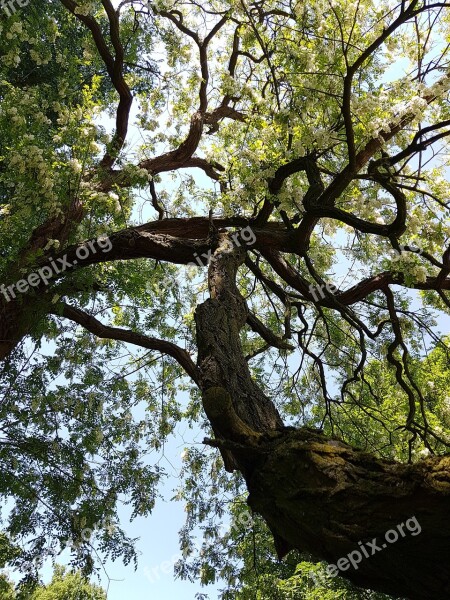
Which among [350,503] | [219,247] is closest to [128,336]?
[219,247]

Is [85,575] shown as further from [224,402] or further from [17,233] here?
[224,402]

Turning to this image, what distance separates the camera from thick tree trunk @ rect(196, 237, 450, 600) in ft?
4.87

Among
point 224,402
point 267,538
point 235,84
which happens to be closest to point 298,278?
point 235,84

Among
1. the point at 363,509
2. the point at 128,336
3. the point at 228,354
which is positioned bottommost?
the point at 363,509

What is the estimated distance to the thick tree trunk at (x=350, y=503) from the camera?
1.48 metres

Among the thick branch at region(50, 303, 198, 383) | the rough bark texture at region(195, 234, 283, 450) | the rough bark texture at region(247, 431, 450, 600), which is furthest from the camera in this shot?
the thick branch at region(50, 303, 198, 383)

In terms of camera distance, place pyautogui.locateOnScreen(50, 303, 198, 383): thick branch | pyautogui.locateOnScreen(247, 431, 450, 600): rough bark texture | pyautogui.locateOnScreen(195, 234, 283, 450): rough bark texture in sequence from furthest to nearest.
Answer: pyautogui.locateOnScreen(50, 303, 198, 383): thick branch, pyautogui.locateOnScreen(195, 234, 283, 450): rough bark texture, pyautogui.locateOnScreen(247, 431, 450, 600): rough bark texture

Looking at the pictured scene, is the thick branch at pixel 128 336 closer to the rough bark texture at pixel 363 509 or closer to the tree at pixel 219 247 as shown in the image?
the tree at pixel 219 247

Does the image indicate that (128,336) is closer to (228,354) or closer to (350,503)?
(228,354)

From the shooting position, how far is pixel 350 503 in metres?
Result: 1.66

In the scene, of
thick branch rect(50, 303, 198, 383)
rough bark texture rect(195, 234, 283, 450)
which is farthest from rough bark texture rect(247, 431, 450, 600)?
thick branch rect(50, 303, 198, 383)

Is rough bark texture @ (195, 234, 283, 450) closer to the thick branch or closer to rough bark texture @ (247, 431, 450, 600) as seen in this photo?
rough bark texture @ (247, 431, 450, 600)

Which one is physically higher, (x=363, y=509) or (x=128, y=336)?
(x=128, y=336)

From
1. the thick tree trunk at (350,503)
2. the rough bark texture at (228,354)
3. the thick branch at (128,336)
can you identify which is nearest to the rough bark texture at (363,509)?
the thick tree trunk at (350,503)
